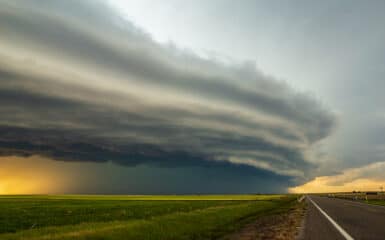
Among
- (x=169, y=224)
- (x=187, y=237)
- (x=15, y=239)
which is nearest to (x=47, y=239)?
(x=15, y=239)

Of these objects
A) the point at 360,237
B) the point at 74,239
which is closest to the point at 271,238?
the point at 360,237

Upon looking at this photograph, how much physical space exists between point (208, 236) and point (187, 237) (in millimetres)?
1154

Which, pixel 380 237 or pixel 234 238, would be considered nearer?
pixel 380 237

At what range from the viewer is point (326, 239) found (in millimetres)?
14406

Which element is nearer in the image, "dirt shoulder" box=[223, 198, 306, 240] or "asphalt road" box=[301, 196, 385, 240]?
"asphalt road" box=[301, 196, 385, 240]

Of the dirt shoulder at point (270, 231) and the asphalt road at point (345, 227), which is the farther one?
the dirt shoulder at point (270, 231)

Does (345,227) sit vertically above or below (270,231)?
above

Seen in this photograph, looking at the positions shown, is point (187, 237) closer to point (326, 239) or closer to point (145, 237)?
point (145, 237)

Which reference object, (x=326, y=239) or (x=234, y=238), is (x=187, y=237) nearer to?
(x=234, y=238)

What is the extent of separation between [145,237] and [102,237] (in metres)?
2.28

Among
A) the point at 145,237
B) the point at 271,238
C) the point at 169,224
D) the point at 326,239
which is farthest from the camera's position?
the point at 169,224

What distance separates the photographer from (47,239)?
596 inches

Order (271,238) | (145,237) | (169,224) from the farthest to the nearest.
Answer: (169,224), (145,237), (271,238)

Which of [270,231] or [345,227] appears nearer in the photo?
[270,231]
